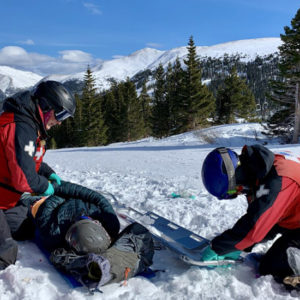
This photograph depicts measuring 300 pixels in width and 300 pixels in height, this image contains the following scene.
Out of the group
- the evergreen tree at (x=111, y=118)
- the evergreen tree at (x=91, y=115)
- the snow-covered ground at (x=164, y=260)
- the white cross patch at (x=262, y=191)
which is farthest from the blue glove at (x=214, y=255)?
the evergreen tree at (x=111, y=118)

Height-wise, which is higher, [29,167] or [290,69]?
[290,69]

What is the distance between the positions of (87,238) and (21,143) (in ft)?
3.89

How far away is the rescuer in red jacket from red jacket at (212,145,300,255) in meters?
2.15

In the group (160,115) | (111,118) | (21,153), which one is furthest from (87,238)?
(111,118)

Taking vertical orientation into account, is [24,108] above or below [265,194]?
above

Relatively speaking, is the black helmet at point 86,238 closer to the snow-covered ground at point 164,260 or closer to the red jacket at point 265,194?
the snow-covered ground at point 164,260

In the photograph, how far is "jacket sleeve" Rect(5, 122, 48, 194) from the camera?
2918mm

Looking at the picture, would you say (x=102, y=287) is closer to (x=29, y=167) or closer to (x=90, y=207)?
(x=90, y=207)

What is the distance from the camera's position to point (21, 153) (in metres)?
2.94

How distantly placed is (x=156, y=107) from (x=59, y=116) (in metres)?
36.2

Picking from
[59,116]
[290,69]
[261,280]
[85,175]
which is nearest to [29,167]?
[59,116]

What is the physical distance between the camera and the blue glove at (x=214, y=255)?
9.52ft

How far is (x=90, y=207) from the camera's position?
3611 mm

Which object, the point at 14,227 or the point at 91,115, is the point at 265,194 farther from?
the point at 91,115
